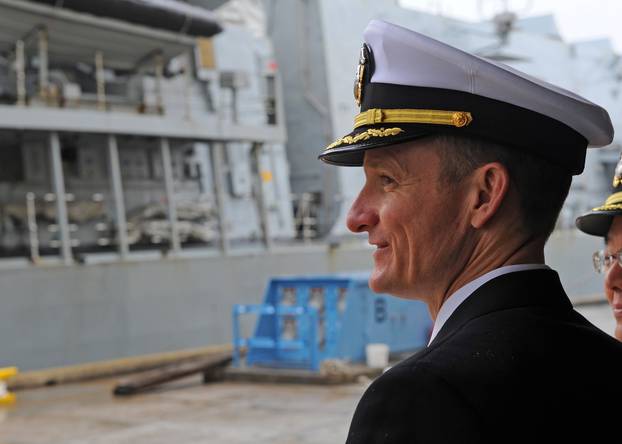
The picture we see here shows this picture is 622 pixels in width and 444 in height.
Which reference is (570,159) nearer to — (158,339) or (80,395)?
(80,395)

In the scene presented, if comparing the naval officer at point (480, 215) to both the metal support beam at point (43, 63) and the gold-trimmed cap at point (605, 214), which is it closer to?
the gold-trimmed cap at point (605, 214)

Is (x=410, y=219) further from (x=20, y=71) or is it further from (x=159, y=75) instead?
(x=159, y=75)

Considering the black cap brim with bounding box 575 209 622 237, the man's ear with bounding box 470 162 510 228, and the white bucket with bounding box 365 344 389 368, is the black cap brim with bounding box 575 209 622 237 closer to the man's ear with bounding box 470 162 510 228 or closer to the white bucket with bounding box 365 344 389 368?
the man's ear with bounding box 470 162 510 228

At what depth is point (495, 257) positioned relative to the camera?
1.10m

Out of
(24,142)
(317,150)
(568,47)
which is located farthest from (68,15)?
(568,47)

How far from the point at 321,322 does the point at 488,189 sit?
793 cm

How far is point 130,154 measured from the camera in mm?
12125

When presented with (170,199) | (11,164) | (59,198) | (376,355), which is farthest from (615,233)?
(11,164)

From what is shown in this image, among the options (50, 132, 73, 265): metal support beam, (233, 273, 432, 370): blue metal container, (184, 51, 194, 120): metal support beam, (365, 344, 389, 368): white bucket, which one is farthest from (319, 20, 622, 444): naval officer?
(184, 51, 194, 120): metal support beam

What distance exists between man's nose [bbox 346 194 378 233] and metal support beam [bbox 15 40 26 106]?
30.4 ft

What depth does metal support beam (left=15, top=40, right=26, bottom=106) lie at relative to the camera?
971cm

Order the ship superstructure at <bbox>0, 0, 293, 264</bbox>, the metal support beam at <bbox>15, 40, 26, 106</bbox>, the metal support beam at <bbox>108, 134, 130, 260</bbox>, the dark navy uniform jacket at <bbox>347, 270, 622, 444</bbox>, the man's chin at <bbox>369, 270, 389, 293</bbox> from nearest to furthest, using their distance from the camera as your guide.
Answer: the dark navy uniform jacket at <bbox>347, 270, 622, 444</bbox> → the man's chin at <bbox>369, 270, 389, 293</bbox> → the metal support beam at <bbox>15, 40, 26, 106</bbox> → the ship superstructure at <bbox>0, 0, 293, 264</bbox> → the metal support beam at <bbox>108, 134, 130, 260</bbox>

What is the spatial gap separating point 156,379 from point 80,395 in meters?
0.82

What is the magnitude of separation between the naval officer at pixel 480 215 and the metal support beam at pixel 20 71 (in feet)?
30.4
